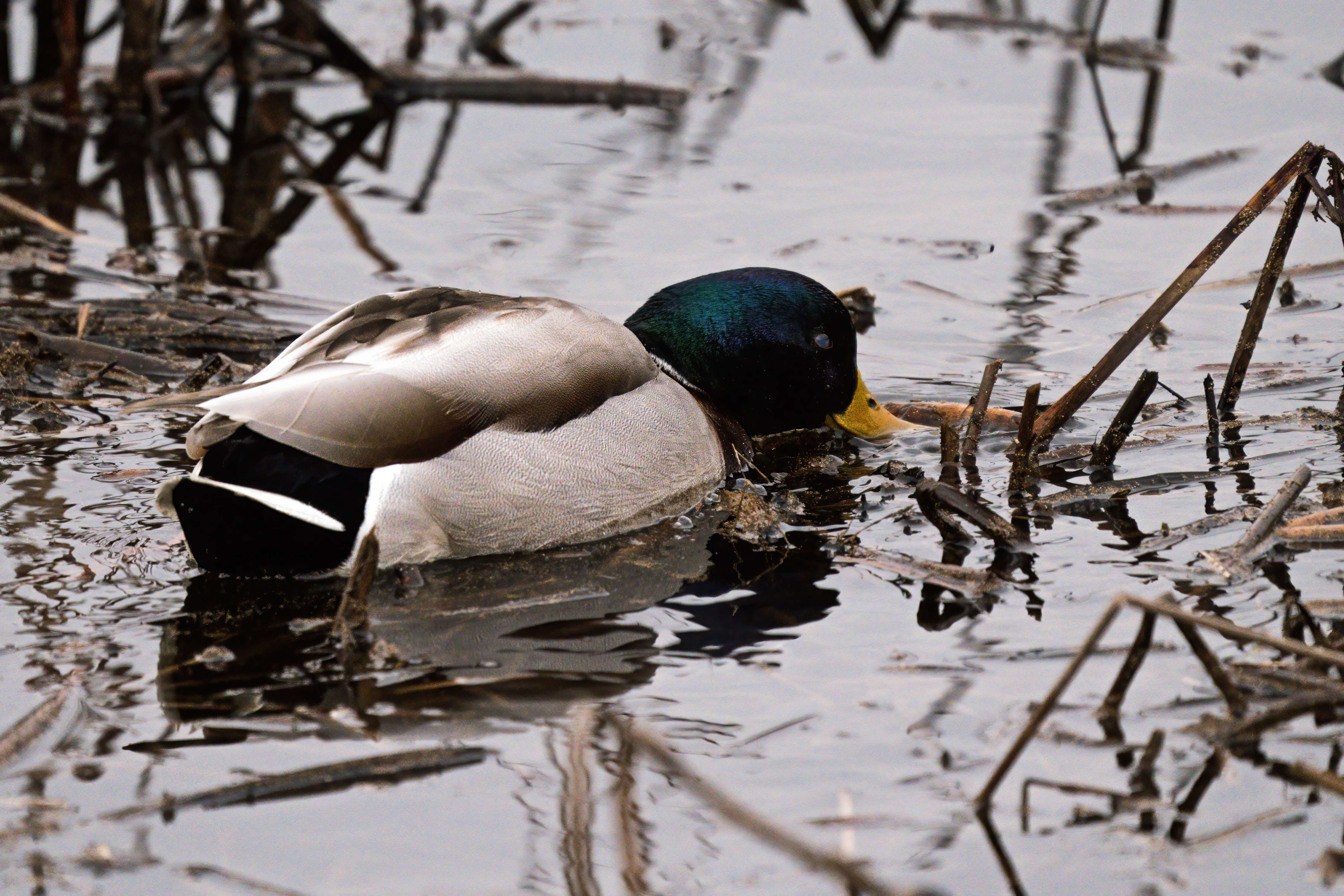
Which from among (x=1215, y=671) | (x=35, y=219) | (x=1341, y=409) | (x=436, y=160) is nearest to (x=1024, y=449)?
(x=1341, y=409)

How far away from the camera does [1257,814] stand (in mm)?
3598

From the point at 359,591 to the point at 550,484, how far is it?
2.64 feet

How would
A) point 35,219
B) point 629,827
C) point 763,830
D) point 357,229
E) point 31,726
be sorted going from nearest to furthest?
point 763,830, point 629,827, point 31,726, point 35,219, point 357,229

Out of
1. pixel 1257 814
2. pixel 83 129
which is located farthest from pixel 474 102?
pixel 1257 814

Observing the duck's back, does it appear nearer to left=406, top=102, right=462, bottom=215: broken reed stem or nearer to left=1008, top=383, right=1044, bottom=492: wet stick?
left=1008, top=383, right=1044, bottom=492: wet stick

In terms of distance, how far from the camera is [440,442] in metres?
5.03

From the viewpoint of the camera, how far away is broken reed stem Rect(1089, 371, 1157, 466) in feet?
18.1

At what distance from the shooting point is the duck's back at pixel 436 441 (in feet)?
15.8

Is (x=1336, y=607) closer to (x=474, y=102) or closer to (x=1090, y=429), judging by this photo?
(x=1090, y=429)

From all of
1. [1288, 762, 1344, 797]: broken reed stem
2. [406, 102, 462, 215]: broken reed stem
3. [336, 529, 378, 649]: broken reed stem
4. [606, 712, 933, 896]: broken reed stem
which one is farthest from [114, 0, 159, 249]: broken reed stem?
[1288, 762, 1344, 797]: broken reed stem

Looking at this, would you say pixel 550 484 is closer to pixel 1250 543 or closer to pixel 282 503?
pixel 282 503

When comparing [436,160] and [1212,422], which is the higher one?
[1212,422]

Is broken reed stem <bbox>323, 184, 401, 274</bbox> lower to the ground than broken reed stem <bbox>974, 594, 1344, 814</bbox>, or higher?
lower

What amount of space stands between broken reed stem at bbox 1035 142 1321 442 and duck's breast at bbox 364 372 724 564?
1.31m
